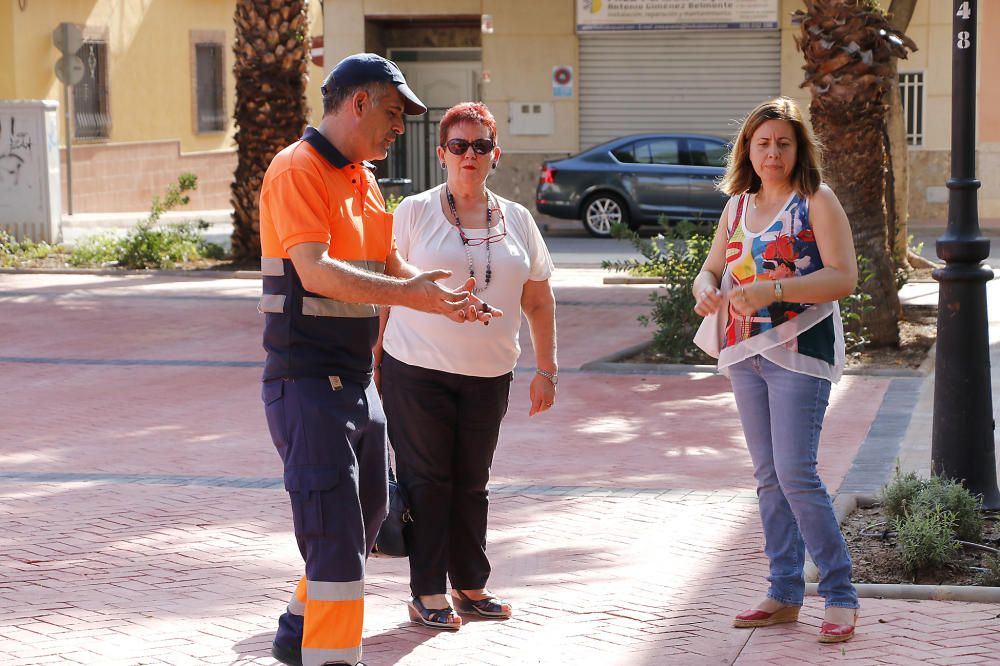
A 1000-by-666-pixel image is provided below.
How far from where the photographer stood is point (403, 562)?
6340 millimetres

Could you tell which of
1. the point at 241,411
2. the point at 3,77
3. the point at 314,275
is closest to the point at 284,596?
the point at 314,275

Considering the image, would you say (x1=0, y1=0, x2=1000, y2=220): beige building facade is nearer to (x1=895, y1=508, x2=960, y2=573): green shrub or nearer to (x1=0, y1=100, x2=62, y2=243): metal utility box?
(x1=0, y1=100, x2=62, y2=243): metal utility box

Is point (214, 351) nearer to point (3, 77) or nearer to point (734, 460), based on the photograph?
point (734, 460)

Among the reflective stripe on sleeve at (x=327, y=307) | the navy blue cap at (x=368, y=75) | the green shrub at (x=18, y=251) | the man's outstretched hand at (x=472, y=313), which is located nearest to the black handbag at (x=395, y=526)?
the reflective stripe on sleeve at (x=327, y=307)

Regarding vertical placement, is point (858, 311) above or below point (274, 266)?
below

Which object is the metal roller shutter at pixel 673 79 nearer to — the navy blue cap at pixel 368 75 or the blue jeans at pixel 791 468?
the blue jeans at pixel 791 468

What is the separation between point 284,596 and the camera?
18.9 ft

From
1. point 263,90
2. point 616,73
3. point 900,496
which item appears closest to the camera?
point 900,496

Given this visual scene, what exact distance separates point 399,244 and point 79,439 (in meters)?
4.34

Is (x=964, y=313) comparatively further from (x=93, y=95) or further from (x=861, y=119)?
(x=93, y=95)

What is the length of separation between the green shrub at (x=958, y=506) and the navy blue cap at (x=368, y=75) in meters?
2.79

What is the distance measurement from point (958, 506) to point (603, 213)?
57.6 ft

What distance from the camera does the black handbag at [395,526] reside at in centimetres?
529

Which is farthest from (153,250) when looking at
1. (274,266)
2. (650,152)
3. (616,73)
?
(274,266)
